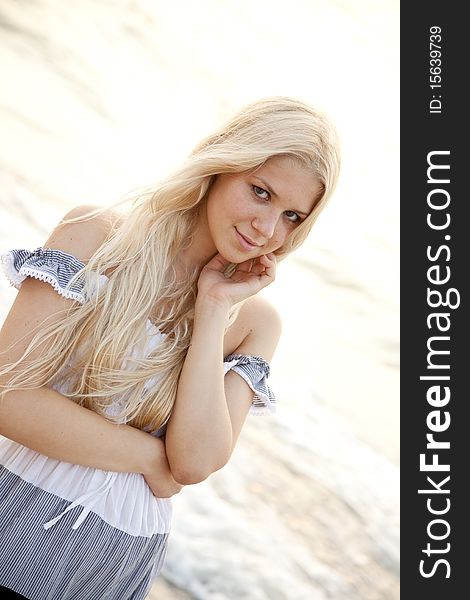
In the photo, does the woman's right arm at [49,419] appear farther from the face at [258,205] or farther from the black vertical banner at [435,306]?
the black vertical banner at [435,306]

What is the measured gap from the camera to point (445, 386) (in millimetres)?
2705

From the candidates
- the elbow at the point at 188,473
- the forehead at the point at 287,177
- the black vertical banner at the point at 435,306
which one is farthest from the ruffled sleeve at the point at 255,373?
the black vertical banner at the point at 435,306

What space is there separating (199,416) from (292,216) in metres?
0.44

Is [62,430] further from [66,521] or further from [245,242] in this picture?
[245,242]

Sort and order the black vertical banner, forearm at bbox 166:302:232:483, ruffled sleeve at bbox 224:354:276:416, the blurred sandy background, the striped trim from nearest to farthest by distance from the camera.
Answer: the striped trim < forearm at bbox 166:302:232:483 < ruffled sleeve at bbox 224:354:276:416 < the black vertical banner < the blurred sandy background

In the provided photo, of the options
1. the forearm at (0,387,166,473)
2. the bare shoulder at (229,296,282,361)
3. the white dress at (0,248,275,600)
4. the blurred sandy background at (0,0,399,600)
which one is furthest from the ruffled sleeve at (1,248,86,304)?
the blurred sandy background at (0,0,399,600)

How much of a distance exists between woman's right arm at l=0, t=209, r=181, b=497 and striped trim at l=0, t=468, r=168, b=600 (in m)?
0.10

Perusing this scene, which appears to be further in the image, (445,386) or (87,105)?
(87,105)

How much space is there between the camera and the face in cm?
157

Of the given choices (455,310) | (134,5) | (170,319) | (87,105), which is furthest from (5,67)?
(170,319)

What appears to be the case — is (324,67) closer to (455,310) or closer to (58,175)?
(58,175)

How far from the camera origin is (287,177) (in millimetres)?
1569

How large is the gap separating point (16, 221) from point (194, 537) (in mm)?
2107

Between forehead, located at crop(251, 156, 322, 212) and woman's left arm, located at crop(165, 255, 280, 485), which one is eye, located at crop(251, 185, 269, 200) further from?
woman's left arm, located at crop(165, 255, 280, 485)
